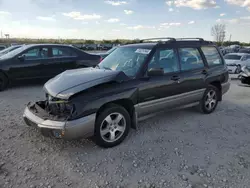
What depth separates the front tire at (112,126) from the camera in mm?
3400

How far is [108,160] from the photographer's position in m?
3.21

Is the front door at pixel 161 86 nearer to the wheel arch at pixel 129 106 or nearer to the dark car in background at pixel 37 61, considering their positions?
the wheel arch at pixel 129 106

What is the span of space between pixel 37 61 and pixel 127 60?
4.56 metres

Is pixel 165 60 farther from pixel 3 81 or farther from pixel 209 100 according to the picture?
pixel 3 81

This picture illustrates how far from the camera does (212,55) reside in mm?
5281

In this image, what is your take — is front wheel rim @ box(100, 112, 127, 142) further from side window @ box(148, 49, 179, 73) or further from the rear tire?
the rear tire

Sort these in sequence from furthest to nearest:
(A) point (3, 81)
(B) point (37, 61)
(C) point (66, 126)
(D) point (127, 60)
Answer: (B) point (37, 61) → (A) point (3, 81) → (D) point (127, 60) → (C) point (66, 126)

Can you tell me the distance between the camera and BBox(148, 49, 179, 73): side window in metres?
4.03

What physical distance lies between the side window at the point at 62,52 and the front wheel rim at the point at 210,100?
17.6 feet

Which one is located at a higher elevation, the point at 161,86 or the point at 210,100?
the point at 161,86

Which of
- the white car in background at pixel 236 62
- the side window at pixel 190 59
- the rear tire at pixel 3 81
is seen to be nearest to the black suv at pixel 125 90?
the side window at pixel 190 59

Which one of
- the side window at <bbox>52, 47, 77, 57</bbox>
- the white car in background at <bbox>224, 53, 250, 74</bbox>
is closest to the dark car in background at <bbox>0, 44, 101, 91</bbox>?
the side window at <bbox>52, 47, 77, 57</bbox>

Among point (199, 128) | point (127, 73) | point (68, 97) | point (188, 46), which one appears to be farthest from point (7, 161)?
point (188, 46)

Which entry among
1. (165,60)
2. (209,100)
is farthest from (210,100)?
(165,60)
